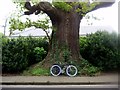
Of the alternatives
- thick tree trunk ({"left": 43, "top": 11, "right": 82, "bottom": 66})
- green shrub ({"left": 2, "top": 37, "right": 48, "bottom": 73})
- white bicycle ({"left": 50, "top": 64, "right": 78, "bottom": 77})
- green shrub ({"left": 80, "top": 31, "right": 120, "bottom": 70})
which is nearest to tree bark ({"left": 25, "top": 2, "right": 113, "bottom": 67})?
thick tree trunk ({"left": 43, "top": 11, "right": 82, "bottom": 66})

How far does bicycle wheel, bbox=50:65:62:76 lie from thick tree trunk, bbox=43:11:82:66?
0.56 meters

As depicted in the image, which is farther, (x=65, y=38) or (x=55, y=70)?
(x=65, y=38)

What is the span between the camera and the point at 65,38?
38.3ft

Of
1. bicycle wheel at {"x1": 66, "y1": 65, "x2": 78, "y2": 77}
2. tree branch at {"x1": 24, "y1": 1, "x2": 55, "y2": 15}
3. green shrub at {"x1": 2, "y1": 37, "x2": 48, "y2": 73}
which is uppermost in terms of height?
tree branch at {"x1": 24, "y1": 1, "x2": 55, "y2": 15}

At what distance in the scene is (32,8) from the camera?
11.5 meters

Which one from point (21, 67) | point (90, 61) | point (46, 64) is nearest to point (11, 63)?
point (21, 67)

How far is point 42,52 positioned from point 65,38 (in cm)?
163

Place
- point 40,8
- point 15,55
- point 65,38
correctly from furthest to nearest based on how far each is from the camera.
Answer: point 65,38 → point 40,8 → point 15,55

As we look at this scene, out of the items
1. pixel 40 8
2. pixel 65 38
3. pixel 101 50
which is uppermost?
pixel 40 8

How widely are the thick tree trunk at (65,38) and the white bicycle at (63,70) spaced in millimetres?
563

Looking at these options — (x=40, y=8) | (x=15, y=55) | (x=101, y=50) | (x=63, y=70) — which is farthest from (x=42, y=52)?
(x=101, y=50)

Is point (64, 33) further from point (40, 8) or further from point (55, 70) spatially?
point (55, 70)

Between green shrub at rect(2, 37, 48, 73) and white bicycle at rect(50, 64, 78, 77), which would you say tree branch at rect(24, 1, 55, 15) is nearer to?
green shrub at rect(2, 37, 48, 73)

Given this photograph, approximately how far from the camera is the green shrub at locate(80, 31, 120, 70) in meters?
11.3
